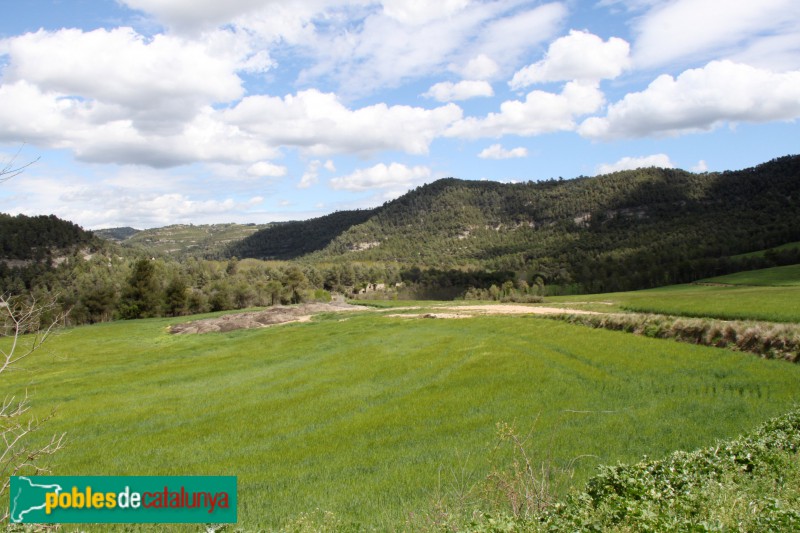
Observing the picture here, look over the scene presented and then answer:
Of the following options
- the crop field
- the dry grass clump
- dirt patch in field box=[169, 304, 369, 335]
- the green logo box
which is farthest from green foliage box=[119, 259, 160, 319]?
the green logo box

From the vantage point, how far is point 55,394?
24.7 m

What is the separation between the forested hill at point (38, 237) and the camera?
144000 mm

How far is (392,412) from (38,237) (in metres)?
175

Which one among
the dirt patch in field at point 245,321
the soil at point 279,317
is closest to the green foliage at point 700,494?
the soil at point 279,317

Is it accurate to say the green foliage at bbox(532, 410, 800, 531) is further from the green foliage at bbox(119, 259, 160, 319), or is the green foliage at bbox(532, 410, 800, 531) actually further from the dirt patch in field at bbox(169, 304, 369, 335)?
the green foliage at bbox(119, 259, 160, 319)

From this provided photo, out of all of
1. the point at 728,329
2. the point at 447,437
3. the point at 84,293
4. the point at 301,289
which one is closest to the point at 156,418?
the point at 447,437

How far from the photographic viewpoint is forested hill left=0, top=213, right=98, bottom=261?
144m

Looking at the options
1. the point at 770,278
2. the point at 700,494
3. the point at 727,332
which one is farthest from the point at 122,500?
the point at 770,278

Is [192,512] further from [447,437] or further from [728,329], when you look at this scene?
[728,329]

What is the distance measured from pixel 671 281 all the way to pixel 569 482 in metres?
103

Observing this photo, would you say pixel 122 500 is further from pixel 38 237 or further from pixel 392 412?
pixel 38 237

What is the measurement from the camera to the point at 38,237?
148875mm

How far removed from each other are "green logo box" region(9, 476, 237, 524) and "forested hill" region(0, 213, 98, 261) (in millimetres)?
170865

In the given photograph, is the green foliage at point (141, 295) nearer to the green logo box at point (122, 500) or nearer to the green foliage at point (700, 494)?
the green logo box at point (122, 500)
